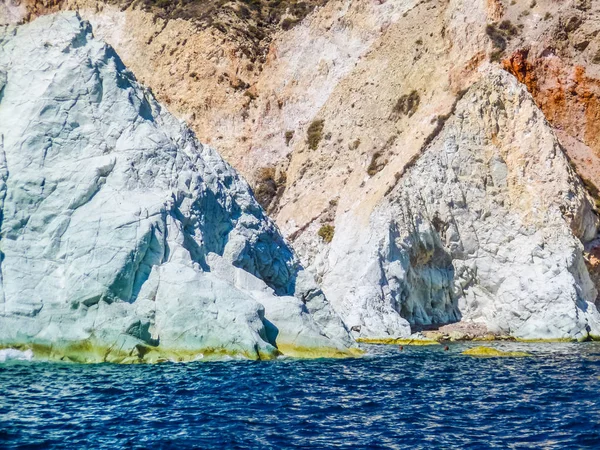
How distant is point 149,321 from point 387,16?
50479 millimetres

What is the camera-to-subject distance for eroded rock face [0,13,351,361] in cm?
2631

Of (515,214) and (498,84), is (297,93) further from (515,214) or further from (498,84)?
(515,214)

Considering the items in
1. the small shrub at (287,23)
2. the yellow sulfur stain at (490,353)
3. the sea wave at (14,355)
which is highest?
the small shrub at (287,23)

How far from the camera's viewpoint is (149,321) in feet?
87.4

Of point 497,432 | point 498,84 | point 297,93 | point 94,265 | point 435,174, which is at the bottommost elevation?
point 497,432

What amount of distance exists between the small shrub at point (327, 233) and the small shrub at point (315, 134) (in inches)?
470

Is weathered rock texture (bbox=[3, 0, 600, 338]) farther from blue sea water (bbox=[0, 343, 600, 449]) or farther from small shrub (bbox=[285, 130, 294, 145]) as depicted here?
blue sea water (bbox=[0, 343, 600, 449])

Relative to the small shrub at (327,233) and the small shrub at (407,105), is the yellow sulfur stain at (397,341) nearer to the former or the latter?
the small shrub at (327,233)

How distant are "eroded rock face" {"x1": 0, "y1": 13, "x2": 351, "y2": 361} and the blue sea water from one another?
5.14 ft

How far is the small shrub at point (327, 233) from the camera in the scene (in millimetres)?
54088

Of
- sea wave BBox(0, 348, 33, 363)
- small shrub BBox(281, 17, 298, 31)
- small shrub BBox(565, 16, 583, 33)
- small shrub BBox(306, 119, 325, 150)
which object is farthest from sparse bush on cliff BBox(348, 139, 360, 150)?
sea wave BBox(0, 348, 33, 363)

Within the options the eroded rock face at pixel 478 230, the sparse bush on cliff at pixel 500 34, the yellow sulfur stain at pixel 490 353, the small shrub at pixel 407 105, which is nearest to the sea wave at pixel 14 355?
the yellow sulfur stain at pixel 490 353

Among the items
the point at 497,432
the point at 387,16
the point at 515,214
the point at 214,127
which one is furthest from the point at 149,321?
the point at 387,16

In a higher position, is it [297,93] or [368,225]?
[297,93]
